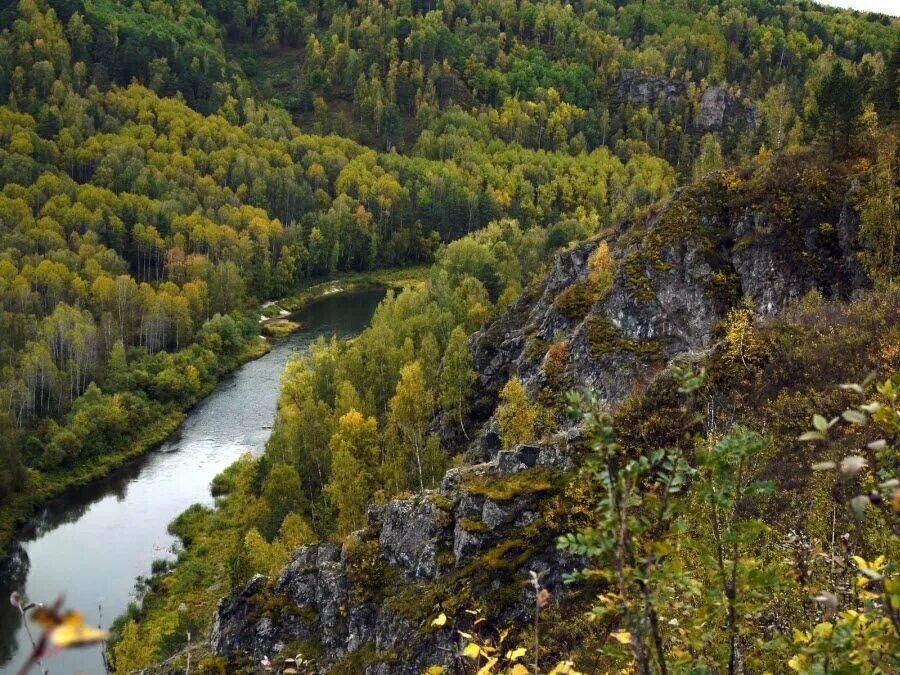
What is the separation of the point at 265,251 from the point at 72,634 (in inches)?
5218

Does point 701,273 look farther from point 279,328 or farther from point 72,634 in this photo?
point 279,328

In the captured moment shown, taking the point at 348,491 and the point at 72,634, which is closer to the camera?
the point at 72,634

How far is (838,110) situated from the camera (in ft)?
164

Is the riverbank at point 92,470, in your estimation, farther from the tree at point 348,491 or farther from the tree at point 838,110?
the tree at point 838,110

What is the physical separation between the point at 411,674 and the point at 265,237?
115 meters

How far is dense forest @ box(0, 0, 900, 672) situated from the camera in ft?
165

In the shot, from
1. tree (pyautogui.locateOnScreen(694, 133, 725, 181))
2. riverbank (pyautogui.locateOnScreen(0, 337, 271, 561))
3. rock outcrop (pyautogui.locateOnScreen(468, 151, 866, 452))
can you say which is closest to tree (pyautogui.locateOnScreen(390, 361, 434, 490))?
rock outcrop (pyautogui.locateOnScreen(468, 151, 866, 452))

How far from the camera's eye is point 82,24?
175 meters

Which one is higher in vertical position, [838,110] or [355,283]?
[838,110]

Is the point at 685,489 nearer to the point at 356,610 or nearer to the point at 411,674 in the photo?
the point at 411,674

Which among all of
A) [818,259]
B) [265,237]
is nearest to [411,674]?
[818,259]

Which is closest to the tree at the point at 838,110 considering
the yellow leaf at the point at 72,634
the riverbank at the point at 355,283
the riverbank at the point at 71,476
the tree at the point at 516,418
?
the tree at the point at 516,418

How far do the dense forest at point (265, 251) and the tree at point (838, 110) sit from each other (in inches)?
7.2

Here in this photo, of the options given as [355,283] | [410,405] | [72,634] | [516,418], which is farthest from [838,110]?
[355,283]
